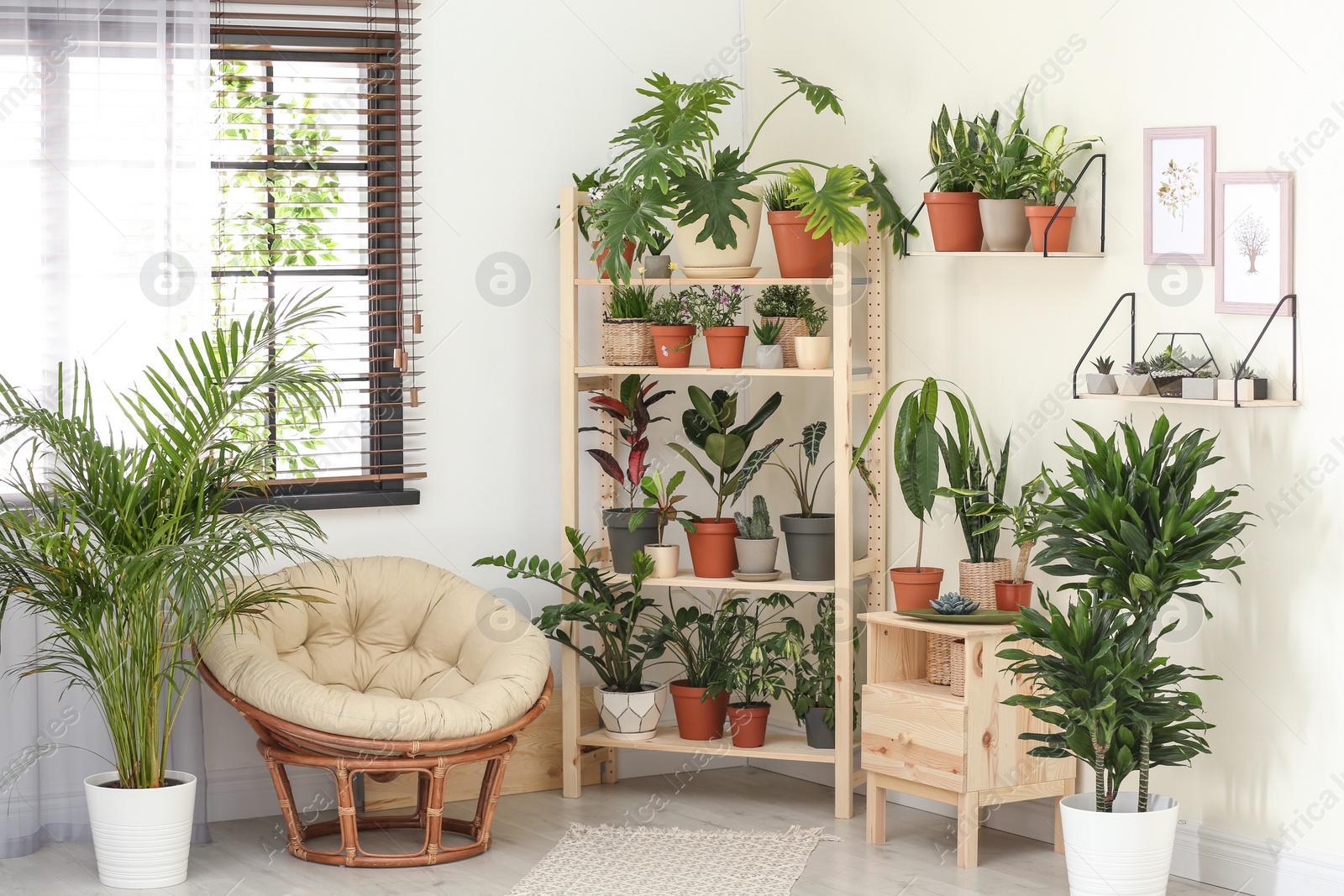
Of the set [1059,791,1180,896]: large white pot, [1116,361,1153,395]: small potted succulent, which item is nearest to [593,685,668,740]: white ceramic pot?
[1059,791,1180,896]: large white pot

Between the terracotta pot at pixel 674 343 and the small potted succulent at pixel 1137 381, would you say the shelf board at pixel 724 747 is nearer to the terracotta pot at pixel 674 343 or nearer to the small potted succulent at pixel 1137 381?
the terracotta pot at pixel 674 343

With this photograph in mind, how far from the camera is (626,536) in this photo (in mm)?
4285

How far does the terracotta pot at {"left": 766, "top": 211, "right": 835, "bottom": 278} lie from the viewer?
411 cm

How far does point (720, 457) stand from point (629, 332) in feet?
1.54

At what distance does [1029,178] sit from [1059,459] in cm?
76

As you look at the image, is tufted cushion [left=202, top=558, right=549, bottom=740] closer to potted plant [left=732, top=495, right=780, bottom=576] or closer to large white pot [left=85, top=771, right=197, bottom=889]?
large white pot [left=85, top=771, right=197, bottom=889]

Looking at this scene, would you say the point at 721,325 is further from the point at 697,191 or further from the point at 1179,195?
the point at 1179,195

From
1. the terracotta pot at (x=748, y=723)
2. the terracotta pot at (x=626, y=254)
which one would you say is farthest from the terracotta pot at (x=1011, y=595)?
the terracotta pot at (x=626, y=254)

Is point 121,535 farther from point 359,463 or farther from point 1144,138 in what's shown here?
point 1144,138

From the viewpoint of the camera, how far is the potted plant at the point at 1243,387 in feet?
10.6

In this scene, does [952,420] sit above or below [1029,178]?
below

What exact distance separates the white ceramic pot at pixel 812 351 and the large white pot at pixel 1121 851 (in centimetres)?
150

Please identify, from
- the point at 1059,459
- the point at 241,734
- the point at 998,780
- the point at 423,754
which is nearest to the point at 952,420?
the point at 1059,459

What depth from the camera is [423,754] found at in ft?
11.7
